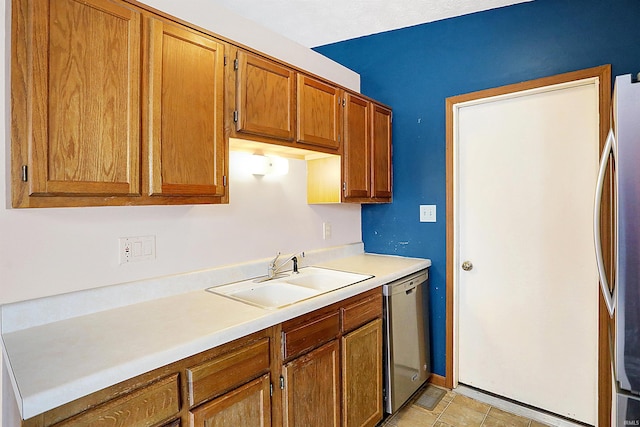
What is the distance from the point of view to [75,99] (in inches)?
45.4

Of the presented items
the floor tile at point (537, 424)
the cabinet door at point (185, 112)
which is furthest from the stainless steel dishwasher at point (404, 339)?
the cabinet door at point (185, 112)

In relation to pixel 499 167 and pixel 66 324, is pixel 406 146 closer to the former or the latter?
pixel 499 167

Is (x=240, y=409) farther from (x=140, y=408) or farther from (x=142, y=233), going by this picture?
(x=142, y=233)

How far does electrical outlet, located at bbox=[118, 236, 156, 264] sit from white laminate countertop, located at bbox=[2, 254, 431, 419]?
201mm

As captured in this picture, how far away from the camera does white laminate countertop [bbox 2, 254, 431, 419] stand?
91 centimetres

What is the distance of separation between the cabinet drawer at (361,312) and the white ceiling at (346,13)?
191 centimetres

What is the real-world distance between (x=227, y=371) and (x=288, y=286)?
774 millimetres

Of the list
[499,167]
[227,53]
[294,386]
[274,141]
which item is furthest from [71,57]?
[499,167]

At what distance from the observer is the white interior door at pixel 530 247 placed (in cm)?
210

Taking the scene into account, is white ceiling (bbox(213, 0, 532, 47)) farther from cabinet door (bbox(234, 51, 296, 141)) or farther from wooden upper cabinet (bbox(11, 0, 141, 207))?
wooden upper cabinet (bbox(11, 0, 141, 207))

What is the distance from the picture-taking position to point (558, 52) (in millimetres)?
2127

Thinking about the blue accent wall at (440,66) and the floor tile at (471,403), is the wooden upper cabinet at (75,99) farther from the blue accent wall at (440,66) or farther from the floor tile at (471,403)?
the floor tile at (471,403)

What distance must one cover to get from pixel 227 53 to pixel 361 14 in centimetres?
134

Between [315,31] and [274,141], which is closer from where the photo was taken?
[274,141]
